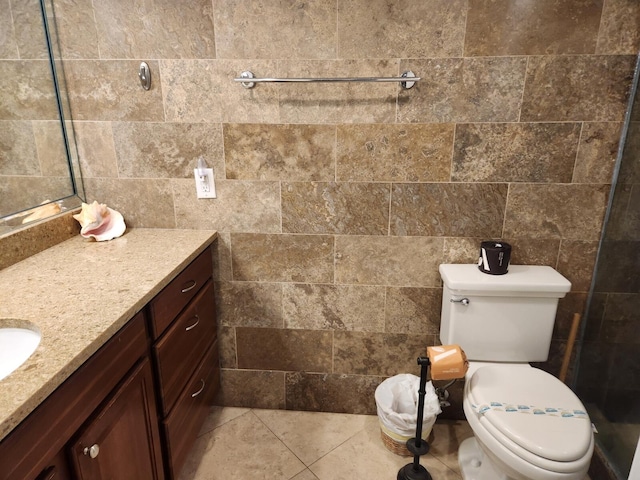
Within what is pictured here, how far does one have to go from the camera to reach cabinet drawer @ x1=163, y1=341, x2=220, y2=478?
1487mm

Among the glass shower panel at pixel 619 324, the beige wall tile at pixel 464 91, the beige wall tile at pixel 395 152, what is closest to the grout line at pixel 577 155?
the glass shower panel at pixel 619 324

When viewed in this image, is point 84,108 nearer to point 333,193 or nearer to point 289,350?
point 333,193

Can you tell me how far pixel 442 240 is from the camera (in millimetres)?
1806

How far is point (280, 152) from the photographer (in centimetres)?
177

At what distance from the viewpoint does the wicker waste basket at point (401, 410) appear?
5.79ft

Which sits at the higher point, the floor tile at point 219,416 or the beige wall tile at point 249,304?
the beige wall tile at point 249,304

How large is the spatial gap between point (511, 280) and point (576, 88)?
2.63ft

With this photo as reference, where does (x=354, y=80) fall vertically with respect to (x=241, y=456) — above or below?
above

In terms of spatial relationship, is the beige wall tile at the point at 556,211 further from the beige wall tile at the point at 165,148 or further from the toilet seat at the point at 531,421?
the beige wall tile at the point at 165,148

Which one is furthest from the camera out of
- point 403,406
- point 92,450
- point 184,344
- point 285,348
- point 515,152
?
point 285,348

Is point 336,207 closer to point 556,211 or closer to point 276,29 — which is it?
point 276,29

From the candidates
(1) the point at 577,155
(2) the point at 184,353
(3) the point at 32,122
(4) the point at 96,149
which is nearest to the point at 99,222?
(4) the point at 96,149

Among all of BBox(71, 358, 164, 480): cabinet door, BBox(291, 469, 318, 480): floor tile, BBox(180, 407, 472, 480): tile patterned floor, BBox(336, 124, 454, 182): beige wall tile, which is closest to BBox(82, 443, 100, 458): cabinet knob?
BBox(71, 358, 164, 480): cabinet door

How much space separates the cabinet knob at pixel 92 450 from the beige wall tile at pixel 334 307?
1046 millimetres
